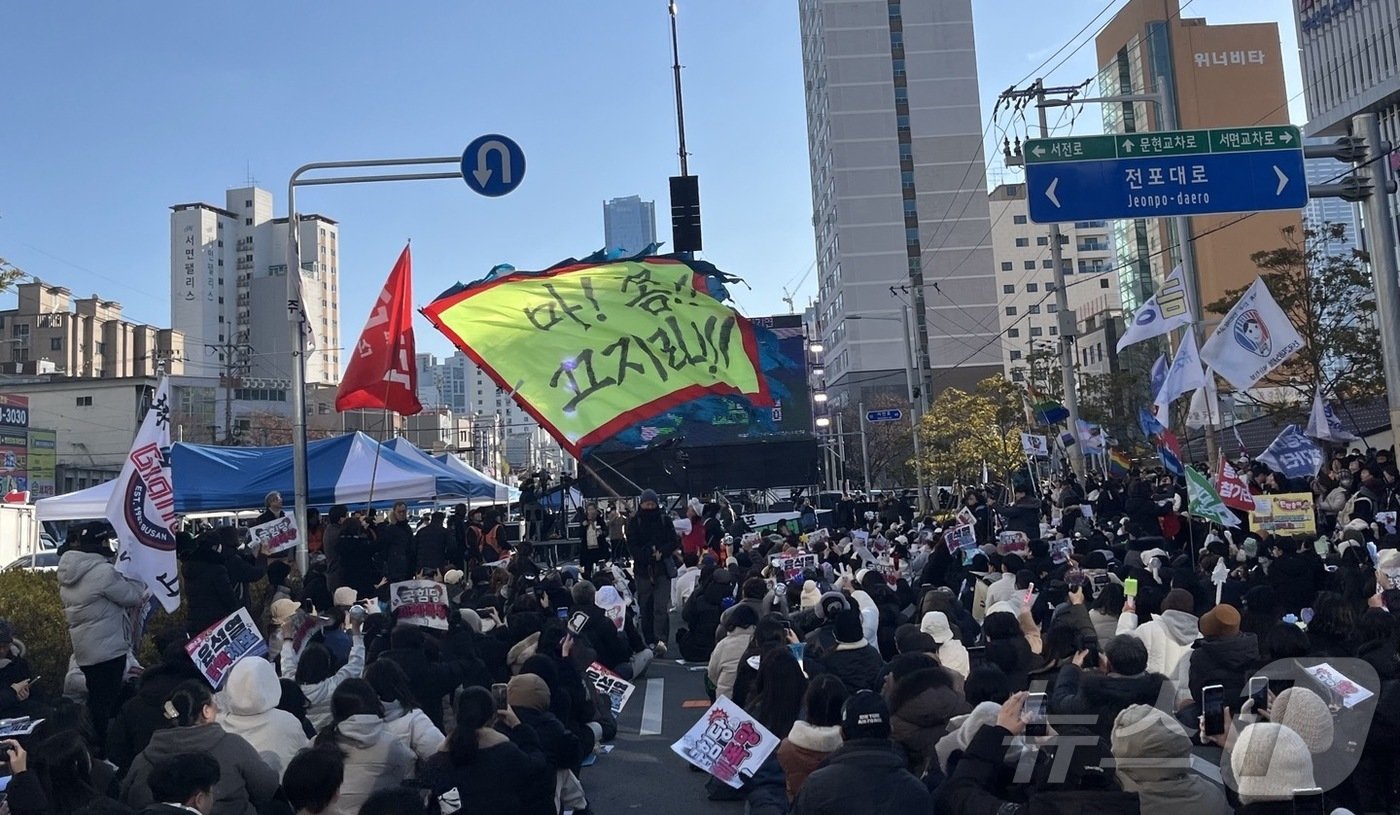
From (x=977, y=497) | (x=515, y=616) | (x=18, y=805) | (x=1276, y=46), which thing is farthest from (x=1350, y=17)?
(x=18, y=805)

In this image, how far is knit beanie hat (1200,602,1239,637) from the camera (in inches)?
317

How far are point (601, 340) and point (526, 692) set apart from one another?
22.3 ft

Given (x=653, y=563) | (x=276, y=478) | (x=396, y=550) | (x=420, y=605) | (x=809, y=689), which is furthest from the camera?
(x=276, y=478)

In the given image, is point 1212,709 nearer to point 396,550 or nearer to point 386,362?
point 386,362

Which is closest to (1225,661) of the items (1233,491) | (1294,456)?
(1233,491)

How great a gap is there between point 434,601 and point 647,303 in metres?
4.74

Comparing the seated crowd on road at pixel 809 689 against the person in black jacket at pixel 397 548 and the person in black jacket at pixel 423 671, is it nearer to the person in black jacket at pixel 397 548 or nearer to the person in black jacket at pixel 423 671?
the person in black jacket at pixel 423 671

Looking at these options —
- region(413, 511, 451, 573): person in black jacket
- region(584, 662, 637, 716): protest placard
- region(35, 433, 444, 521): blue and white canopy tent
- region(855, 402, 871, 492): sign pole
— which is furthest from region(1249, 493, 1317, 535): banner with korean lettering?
region(855, 402, 871, 492): sign pole

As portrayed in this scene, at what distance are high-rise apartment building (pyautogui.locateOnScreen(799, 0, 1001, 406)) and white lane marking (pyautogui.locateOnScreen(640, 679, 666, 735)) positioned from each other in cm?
7553

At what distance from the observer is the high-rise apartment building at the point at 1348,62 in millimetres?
49750

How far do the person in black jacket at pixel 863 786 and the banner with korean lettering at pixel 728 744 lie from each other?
1565 mm

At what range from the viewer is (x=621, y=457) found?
21.2m

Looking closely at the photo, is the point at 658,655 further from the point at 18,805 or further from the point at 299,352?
the point at 18,805

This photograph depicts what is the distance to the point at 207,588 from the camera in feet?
37.2
